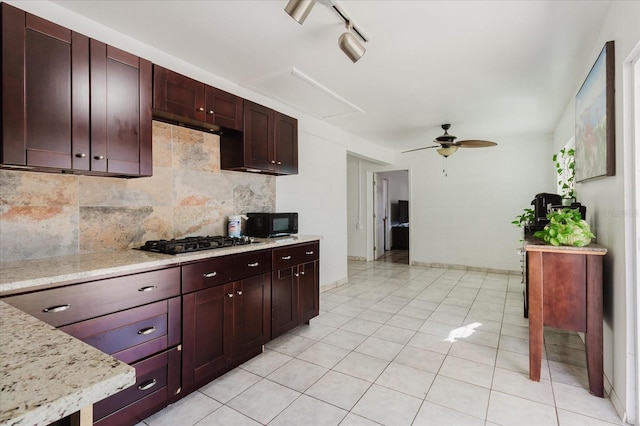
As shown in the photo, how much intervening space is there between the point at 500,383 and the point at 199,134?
10.5ft

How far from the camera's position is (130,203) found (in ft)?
7.93

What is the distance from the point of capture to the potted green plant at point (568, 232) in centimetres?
219

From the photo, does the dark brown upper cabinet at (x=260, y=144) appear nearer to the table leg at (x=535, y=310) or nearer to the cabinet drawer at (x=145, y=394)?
the cabinet drawer at (x=145, y=394)

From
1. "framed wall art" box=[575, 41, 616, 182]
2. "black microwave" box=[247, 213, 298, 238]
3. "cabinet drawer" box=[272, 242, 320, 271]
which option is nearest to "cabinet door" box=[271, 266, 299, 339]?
"cabinet drawer" box=[272, 242, 320, 271]

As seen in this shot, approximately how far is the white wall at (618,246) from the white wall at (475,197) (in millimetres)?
3730

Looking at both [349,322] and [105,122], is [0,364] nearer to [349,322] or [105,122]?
[105,122]

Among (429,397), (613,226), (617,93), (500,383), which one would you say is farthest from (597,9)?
(429,397)

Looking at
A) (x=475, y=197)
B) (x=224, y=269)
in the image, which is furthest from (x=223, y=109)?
(x=475, y=197)

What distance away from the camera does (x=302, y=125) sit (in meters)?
4.18

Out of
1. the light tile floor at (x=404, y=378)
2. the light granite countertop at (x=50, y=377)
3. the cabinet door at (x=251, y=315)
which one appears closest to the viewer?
the light granite countertop at (x=50, y=377)

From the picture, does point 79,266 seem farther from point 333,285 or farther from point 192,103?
point 333,285

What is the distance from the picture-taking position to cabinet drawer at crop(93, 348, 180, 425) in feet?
5.47

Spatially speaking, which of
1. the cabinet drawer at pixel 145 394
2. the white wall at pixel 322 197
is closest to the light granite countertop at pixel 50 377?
the cabinet drawer at pixel 145 394

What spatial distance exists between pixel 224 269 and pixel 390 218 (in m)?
7.17
